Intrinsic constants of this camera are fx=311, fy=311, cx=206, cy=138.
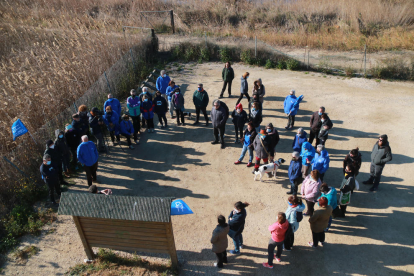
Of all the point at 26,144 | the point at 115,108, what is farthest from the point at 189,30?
the point at 26,144

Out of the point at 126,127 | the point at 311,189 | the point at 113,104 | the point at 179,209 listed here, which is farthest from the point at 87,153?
the point at 311,189

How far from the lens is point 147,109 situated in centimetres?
1068

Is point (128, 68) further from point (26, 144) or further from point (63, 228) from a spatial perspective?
point (63, 228)

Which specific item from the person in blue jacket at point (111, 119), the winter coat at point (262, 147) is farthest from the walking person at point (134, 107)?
the winter coat at point (262, 147)

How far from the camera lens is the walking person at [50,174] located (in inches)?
299

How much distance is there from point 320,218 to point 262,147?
274 cm

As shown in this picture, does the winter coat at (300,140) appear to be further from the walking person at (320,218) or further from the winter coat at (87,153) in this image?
the winter coat at (87,153)

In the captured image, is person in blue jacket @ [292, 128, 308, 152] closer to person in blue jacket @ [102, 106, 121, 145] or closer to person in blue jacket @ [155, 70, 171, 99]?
person in blue jacket @ [102, 106, 121, 145]

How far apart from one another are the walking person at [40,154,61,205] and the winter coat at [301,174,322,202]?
6.09m

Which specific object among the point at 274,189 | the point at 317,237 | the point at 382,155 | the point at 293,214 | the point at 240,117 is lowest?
the point at 317,237

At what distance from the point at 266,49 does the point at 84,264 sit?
1365cm

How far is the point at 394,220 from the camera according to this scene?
7.25 m

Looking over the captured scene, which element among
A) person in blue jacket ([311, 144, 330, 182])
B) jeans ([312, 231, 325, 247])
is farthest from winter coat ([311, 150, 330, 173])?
jeans ([312, 231, 325, 247])

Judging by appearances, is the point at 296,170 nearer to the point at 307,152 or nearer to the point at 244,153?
the point at 307,152
